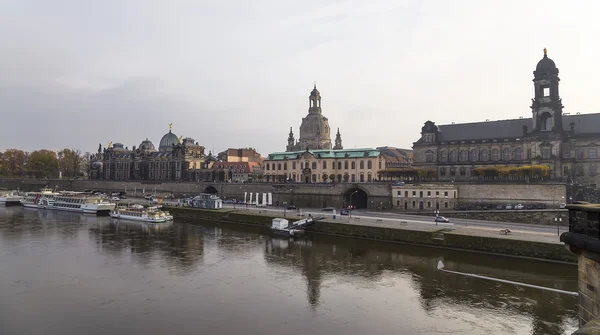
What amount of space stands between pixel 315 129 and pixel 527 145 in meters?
56.9

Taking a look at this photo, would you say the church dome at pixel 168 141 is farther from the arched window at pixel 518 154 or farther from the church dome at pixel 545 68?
the church dome at pixel 545 68

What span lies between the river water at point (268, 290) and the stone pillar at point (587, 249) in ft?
32.1

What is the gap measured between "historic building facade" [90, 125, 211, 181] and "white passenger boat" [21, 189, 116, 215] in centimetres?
3175

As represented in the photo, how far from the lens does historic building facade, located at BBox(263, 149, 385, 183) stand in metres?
72.7

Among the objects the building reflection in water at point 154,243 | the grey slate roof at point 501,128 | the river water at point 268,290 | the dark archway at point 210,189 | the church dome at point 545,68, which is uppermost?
the church dome at point 545,68

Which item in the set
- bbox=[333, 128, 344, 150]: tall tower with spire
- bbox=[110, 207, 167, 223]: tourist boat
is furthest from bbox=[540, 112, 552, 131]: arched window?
bbox=[333, 128, 344, 150]: tall tower with spire

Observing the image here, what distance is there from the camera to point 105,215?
6681 cm

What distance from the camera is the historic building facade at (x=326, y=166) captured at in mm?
72688

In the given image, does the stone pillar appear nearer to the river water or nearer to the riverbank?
the river water

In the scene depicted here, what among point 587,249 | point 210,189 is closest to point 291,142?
point 210,189

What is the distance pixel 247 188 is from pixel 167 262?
4617cm

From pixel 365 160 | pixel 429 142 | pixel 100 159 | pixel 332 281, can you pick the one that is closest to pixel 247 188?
pixel 365 160

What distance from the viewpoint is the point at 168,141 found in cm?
12394

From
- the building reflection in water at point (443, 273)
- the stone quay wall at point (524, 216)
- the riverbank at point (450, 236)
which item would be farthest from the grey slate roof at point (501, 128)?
the building reflection in water at point (443, 273)
